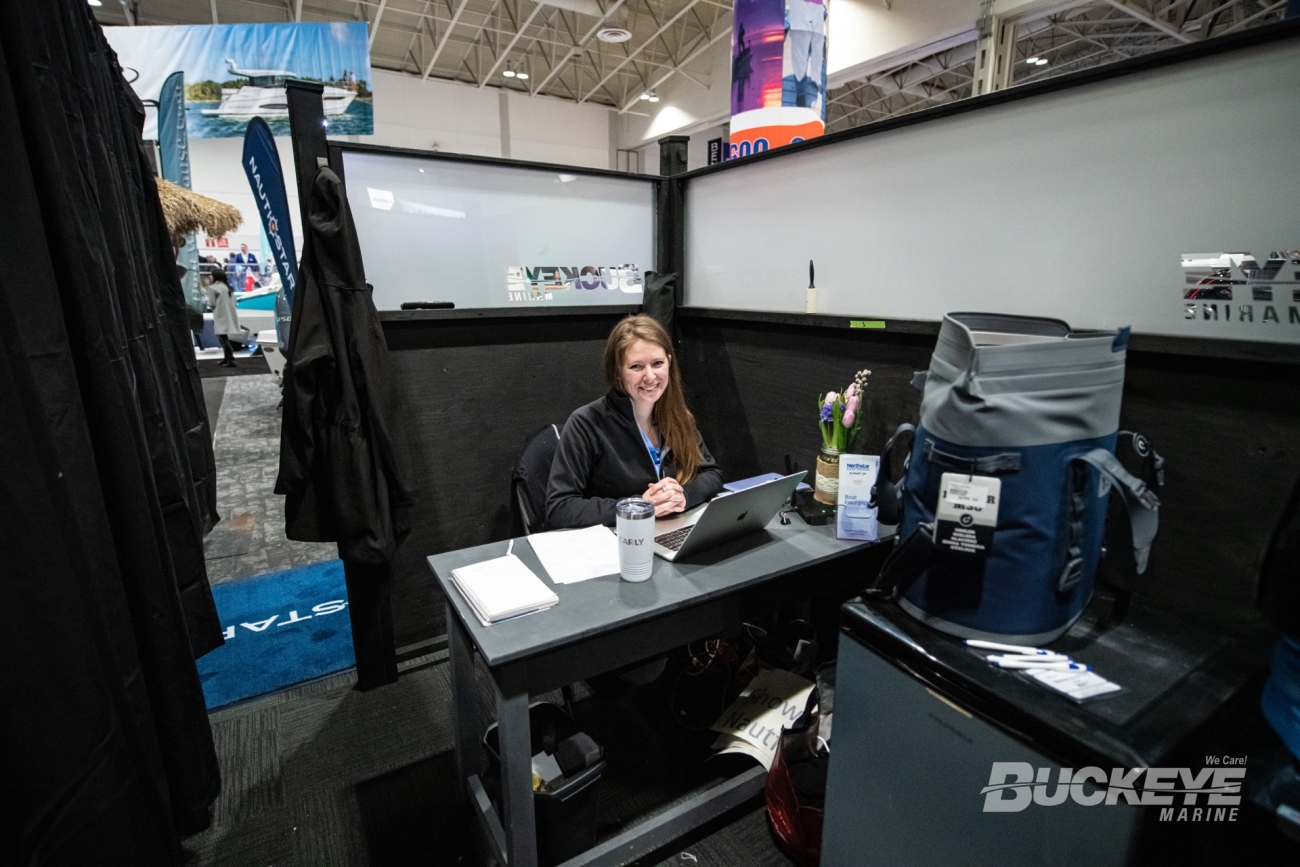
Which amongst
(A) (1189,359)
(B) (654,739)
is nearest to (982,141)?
(A) (1189,359)

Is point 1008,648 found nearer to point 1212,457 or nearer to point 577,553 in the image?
point 1212,457

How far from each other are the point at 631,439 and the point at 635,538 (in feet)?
1.84

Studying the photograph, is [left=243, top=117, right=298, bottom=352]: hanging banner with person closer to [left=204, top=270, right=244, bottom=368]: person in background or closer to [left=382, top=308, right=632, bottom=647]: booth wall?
[left=382, top=308, right=632, bottom=647]: booth wall

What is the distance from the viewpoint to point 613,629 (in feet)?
3.93

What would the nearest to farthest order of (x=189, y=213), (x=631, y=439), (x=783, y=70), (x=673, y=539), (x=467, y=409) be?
(x=673, y=539), (x=631, y=439), (x=467, y=409), (x=783, y=70), (x=189, y=213)

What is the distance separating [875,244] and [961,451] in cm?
99

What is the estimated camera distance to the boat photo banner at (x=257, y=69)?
5.00 metres

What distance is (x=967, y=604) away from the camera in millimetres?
1044

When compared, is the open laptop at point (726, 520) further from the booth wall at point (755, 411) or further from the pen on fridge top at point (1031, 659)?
the pen on fridge top at point (1031, 659)

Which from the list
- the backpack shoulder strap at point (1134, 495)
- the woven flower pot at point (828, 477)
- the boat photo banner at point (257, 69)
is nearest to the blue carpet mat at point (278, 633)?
the woven flower pot at point (828, 477)

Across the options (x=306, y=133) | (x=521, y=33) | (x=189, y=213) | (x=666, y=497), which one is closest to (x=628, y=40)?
(x=521, y=33)

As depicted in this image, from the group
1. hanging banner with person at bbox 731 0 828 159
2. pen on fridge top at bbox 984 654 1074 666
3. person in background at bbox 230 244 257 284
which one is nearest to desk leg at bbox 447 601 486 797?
pen on fridge top at bbox 984 654 1074 666

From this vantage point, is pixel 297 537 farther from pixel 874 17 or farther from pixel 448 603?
pixel 874 17

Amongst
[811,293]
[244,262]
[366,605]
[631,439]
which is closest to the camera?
[631,439]
